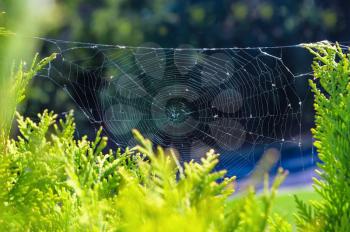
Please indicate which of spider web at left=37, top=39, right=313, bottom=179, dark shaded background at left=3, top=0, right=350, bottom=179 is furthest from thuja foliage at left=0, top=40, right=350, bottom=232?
dark shaded background at left=3, top=0, right=350, bottom=179

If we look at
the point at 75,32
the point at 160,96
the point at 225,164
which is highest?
the point at 75,32

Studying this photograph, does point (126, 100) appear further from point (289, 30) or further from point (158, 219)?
point (158, 219)

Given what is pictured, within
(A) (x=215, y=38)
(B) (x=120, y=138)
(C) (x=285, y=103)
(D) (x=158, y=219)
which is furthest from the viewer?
(A) (x=215, y=38)

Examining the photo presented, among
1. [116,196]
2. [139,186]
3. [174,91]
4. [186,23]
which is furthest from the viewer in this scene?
[186,23]

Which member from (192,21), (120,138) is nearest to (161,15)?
(192,21)

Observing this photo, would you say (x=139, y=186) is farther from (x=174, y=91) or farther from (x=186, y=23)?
(x=186, y=23)

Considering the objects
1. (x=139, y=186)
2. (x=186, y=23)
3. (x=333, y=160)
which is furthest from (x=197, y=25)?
(x=139, y=186)
